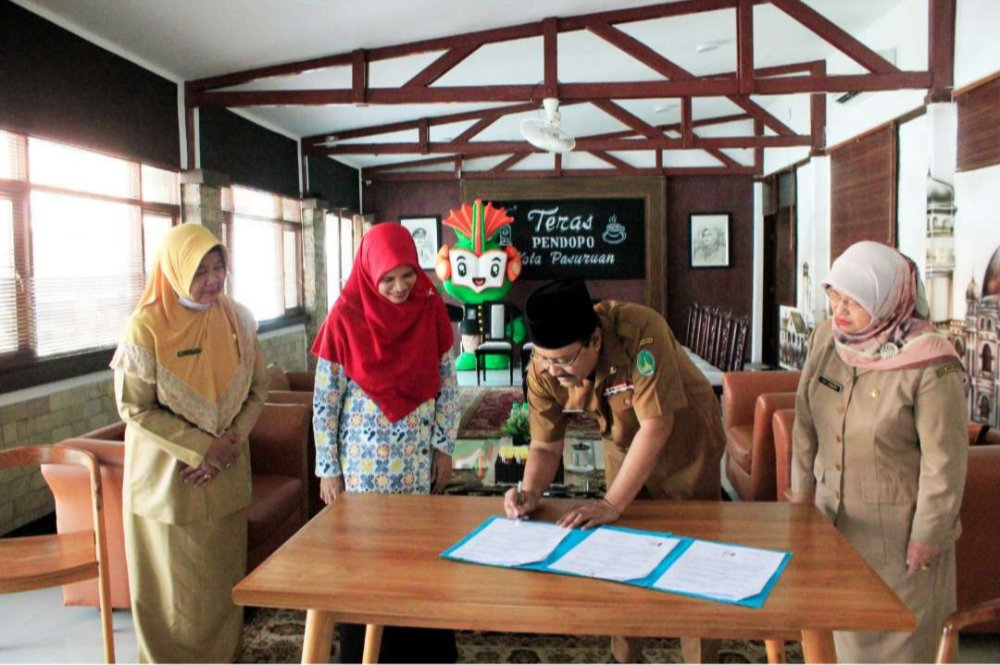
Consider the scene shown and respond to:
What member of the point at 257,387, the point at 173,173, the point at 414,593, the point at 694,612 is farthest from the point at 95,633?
the point at 173,173

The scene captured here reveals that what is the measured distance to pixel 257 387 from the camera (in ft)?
8.30

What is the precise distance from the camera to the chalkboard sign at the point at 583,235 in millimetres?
10766

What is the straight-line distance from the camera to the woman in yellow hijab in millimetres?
2195

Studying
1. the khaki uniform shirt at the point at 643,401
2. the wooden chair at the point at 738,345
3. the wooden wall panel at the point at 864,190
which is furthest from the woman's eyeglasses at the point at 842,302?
the wooden chair at the point at 738,345

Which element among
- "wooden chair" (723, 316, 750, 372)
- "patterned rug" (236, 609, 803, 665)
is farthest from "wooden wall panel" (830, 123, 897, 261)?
"patterned rug" (236, 609, 803, 665)

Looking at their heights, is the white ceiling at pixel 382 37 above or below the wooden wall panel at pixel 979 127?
above

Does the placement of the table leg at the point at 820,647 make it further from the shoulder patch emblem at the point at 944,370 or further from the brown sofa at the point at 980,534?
the brown sofa at the point at 980,534

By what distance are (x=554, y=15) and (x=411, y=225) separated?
5914 millimetres

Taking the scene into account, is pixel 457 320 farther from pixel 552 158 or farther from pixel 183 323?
pixel 183 323

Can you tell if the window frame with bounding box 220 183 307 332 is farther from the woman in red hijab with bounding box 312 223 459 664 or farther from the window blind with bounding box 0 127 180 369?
the woman in red hijab with bounding box 312 223 459 664

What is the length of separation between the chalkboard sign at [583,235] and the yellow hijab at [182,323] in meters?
8.55

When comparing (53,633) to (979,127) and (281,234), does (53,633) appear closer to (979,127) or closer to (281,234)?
(979,127)

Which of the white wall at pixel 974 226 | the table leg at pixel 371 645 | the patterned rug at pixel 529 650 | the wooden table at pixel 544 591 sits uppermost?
the white wall at pixel 974 226

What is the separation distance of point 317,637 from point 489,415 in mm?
5374
